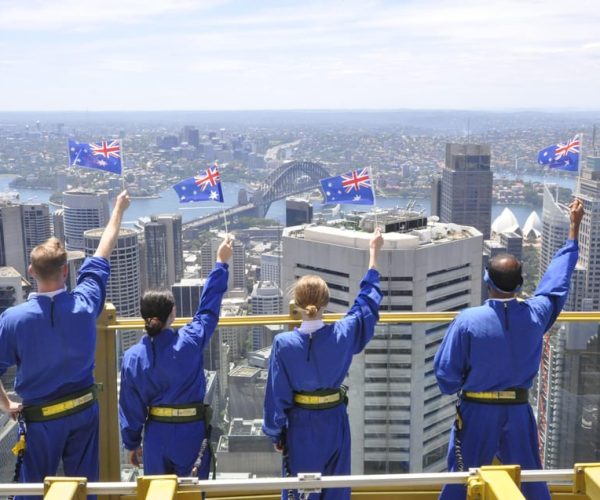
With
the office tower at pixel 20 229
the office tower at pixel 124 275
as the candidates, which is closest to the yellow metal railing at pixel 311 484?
the office tower at pixel 124 275

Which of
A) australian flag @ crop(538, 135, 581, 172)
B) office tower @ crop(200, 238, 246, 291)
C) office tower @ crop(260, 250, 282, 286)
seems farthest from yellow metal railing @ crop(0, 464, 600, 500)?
office tower @ crop(260, 250, 282, 286)

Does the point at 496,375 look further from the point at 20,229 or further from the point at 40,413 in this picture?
the point at 20,229

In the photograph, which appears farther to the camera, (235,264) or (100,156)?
(235,264)

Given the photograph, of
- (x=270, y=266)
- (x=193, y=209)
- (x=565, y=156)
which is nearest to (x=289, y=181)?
(x=270, y=266)

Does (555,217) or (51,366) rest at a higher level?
(51,366)

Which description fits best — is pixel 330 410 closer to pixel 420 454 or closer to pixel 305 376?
pixel 305 376

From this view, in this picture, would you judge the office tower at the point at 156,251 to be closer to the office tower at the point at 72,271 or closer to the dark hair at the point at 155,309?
the office tower at the point at 72,271
